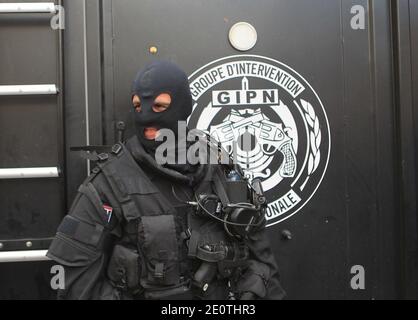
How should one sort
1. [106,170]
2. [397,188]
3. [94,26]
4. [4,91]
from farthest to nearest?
[397,188], [94,26], [4,91], [106,170]

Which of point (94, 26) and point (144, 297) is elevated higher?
point (94, 26)

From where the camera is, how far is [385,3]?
7.02 feet

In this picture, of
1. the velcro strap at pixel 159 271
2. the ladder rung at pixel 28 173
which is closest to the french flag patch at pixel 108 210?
the velcro strap at pixel 159 271

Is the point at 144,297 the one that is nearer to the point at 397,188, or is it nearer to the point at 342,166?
the point at 342,166

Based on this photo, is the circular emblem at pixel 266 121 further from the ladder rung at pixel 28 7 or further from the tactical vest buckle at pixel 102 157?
the ladder rung at pixel 28 7

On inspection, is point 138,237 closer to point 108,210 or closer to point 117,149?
point 108,210

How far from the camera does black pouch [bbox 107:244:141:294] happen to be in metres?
1.64

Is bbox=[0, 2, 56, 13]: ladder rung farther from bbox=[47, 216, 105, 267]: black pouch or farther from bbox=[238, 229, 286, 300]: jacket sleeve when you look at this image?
bbox=[238, 229, 286, 300]: jacket sleeve

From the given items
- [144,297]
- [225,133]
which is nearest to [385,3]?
[225,133]

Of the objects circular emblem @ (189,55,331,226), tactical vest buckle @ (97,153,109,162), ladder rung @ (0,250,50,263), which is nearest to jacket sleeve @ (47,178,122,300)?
tactical vest buckle @ (97,153,109,162)

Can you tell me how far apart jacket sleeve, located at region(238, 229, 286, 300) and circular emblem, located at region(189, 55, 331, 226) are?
0.83 feet

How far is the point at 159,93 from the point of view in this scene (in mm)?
1693

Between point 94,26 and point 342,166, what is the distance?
4.17ft

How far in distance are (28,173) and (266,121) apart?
1.04 metres
